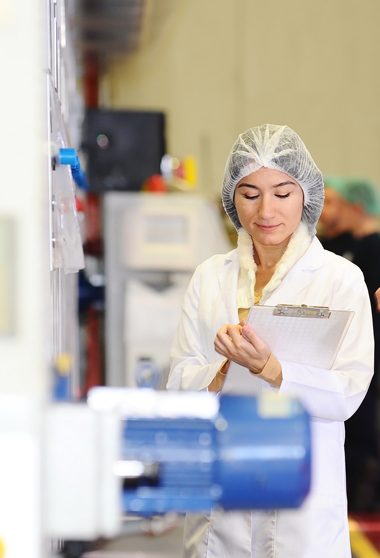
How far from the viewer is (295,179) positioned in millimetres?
1790

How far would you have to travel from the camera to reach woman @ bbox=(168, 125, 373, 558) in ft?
5.81

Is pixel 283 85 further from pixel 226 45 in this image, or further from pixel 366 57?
pixel 226 45

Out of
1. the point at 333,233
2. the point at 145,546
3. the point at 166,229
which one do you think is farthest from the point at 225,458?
the point at 166,229

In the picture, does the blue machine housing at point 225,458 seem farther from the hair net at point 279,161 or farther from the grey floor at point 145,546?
the grey floor at point 145,546

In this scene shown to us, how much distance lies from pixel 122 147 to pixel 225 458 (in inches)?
162

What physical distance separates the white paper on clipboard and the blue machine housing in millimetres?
605

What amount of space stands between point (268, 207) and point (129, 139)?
3270 mm

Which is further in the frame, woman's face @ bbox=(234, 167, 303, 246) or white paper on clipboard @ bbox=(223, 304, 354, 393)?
woman's face @ bbox=(234, 167, 303, 246)

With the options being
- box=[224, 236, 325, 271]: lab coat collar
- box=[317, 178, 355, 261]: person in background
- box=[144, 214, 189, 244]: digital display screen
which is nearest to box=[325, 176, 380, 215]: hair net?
box=[317, 178, 355, 261]: person in background

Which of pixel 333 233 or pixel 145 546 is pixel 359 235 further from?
pixel 145 546

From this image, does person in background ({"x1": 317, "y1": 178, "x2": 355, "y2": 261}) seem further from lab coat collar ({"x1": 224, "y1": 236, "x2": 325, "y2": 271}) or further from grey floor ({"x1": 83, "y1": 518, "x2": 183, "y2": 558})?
→ grey floor ({"x1": 83, "y1": 518, "x2": 183, "y2": 558})

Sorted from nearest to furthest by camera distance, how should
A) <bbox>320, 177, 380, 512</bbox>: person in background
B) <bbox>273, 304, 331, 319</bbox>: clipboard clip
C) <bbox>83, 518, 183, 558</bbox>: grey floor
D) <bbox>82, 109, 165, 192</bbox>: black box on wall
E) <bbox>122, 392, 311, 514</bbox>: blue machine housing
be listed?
<bbox>122, 392, 311, 514</bbox>: blue machine housing
<bbox>273, 304, 331, 319</bbox>: clipboard clip
<bbox>320, 177, 380, 512</bbox>: person in background
<bbox>83, 518, 183, 558</bbox>: grey floor
<bbox>82, 109, 165, 192</bbox>: black box on wall

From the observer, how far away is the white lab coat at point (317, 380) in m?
1.76

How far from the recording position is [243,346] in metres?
1.65
